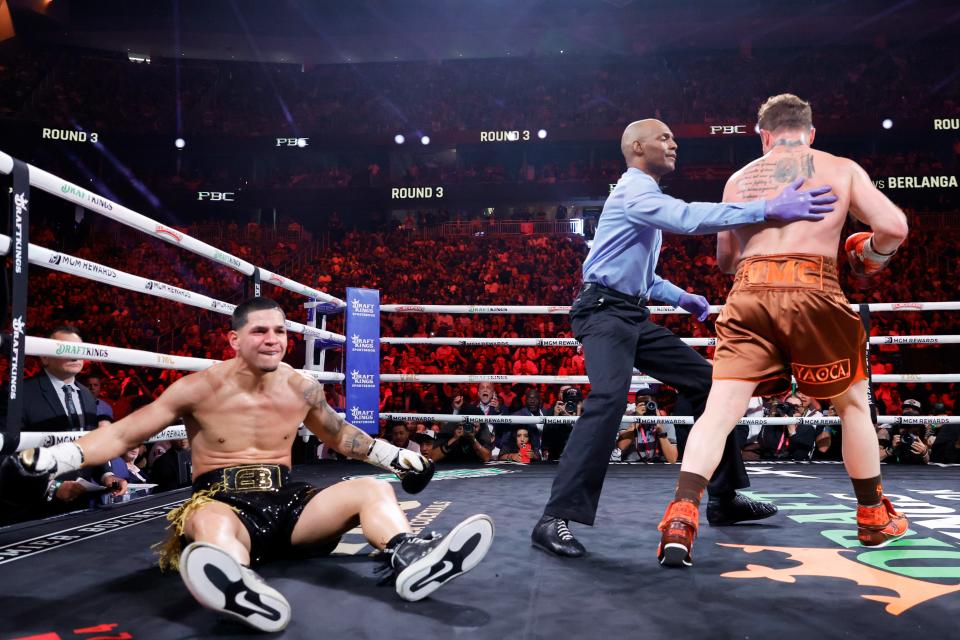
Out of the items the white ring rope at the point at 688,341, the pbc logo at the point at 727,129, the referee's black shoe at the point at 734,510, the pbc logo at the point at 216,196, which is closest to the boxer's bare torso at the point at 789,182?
the referee's black shoe at the point at 734,510

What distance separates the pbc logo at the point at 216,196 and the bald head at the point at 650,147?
55.7 feet

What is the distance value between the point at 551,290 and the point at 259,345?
10995 mm

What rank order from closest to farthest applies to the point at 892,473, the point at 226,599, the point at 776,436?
the point at 226,599, the point at 892,473, the point at 776,436

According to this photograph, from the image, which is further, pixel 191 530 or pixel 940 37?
pixel 940 37

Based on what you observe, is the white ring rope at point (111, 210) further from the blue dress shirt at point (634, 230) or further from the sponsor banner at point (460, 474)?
the blue dress shirt at point (634, 230)

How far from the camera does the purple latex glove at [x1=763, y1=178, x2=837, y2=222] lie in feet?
6.18

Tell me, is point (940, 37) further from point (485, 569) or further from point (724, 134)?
point (485, 569)

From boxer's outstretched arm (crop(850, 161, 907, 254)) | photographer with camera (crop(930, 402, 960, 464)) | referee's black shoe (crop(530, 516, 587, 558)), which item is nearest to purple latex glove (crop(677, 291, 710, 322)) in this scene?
boxer's outstretched arm (crop(850, 161, 907, 254))

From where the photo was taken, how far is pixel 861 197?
1963 mm

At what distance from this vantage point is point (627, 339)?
2.23m

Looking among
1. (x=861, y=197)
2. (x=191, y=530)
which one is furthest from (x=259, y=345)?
(x=861, y=197)

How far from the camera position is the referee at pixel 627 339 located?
206 cm

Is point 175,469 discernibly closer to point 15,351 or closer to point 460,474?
point 460,474

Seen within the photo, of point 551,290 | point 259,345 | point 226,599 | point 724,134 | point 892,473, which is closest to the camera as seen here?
point 226,599
